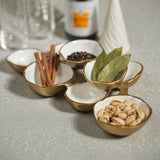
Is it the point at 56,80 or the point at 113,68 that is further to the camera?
the point at 56,80

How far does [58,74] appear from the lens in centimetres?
78

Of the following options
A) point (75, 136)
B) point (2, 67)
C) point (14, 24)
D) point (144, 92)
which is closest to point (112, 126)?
point (75, 136)

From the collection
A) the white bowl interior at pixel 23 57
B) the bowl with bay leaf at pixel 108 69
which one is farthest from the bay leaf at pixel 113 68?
the white bowl interior at pixel 23 57

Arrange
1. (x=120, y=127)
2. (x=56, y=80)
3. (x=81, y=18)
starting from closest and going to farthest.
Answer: (x=120, y=127) → (x=56, y=80) → (x=81, y=18)

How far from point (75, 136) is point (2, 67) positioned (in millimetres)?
367

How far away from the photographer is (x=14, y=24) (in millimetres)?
990

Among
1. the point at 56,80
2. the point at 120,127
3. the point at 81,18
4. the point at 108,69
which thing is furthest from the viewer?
the point at 81,18

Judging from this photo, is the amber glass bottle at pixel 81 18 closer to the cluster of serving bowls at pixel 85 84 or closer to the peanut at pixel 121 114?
the cluster of serving bowls at pixel 85 84

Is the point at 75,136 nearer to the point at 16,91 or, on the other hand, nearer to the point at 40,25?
the point at 16,91

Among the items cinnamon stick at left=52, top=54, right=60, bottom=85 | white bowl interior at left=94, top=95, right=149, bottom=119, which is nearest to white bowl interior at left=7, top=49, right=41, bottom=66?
cinnamon stick at left=52, top=54, right=60, bottom=85

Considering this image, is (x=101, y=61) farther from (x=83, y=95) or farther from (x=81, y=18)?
(x=81, y=18)

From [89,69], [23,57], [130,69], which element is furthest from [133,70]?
[23,57]

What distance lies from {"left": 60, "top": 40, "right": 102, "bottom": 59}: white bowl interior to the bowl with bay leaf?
0.12 metres

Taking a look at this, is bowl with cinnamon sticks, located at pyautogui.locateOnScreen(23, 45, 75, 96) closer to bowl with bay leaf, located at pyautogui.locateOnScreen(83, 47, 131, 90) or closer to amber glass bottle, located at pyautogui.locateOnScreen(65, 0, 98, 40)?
bowl with bay leaf, located at pyautogui.locateOnScreen(83, 47, 131, 90)
